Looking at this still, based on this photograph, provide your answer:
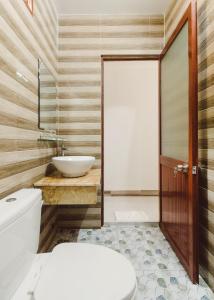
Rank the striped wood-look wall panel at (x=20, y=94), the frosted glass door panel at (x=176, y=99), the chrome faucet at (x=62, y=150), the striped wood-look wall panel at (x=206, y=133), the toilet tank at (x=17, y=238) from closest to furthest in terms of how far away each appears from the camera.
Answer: the toilet tank at (x=17, y=238) < the striped wood-look wall panel at (x=20, y=94) < the striped wood-look wall panel at (x=206, y=133) < the frosted glass door panel at (x=176, y=99) < the chrome faucet at (x=62, y=150)

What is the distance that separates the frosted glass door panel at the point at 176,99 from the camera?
173cm

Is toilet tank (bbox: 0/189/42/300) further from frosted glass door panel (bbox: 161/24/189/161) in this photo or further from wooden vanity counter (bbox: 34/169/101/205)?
frosted glass door panel (bbox: 161/24/189/161)

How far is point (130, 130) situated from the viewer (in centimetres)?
406

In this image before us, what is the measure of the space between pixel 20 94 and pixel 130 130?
2.86m

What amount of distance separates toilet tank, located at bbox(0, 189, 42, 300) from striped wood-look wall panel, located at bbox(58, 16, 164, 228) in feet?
4.71

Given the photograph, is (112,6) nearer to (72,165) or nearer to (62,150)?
(62,150)

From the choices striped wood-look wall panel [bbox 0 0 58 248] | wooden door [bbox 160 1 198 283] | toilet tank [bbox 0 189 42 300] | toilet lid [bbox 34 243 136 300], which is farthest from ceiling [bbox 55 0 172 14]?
toilet lid [bbox 34 243 136 300]

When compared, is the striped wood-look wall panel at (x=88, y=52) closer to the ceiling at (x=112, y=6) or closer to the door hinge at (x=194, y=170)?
the ceiling at (x=112, y=6)

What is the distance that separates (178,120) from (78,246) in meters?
1.35

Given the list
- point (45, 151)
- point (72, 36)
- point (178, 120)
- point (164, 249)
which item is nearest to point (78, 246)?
point (45, 151)

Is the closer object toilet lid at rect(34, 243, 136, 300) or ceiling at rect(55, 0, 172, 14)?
toilet lid at rect(34, 243, 136, 300)

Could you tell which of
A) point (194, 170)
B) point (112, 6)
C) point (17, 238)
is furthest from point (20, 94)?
point (112, 6)

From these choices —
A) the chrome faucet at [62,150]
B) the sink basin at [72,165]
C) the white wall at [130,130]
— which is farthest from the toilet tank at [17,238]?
the white wall at [130,130]

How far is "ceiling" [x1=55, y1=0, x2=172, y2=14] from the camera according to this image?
2.28m
